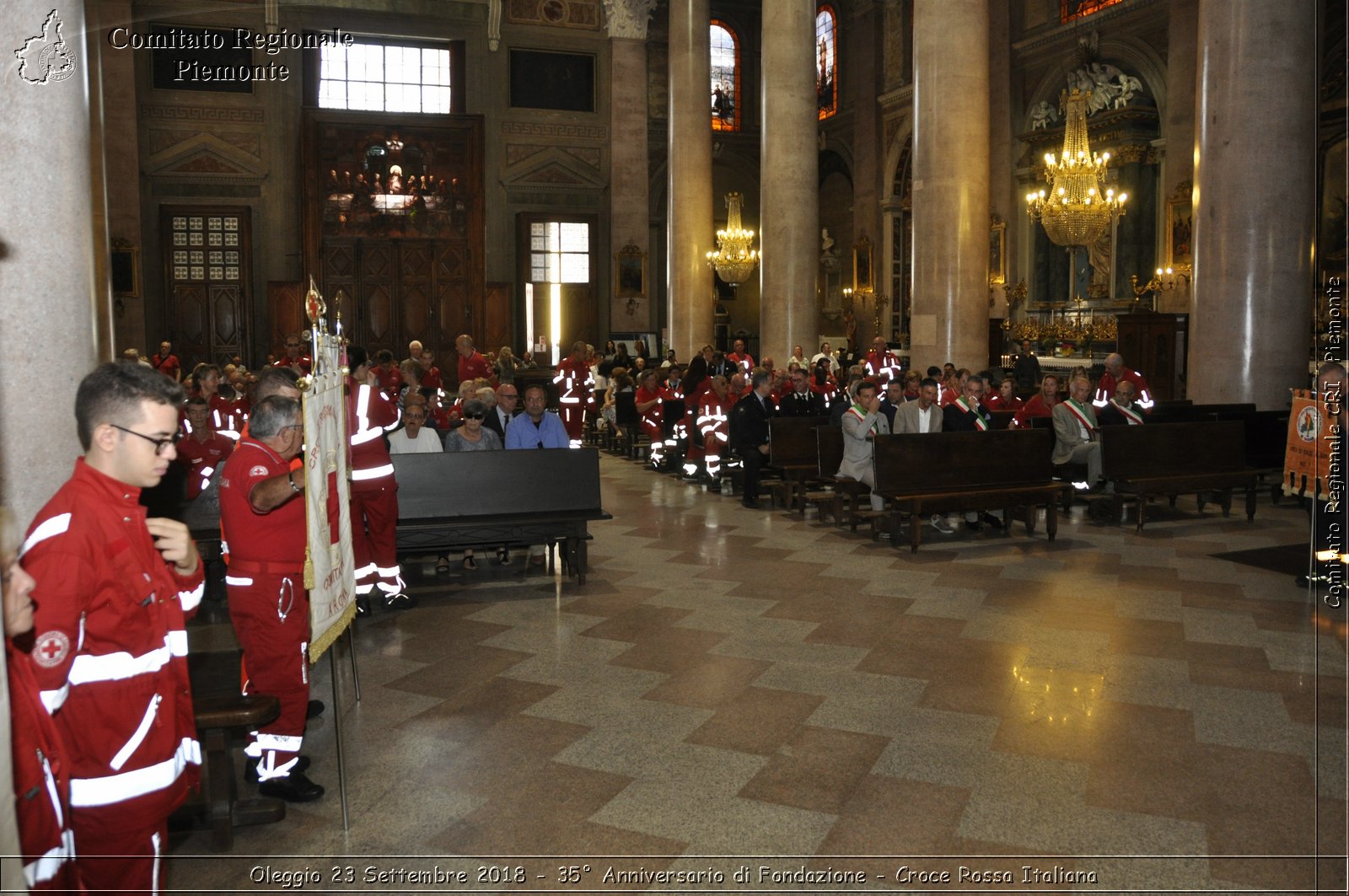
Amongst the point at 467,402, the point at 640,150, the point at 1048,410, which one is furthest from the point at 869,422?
the point at 640,150

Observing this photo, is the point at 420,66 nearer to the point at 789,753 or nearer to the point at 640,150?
the point at 640,150

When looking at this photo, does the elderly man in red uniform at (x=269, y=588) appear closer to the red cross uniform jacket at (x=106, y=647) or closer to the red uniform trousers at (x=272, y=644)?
the red uniform trousers at (x=272, y=644)

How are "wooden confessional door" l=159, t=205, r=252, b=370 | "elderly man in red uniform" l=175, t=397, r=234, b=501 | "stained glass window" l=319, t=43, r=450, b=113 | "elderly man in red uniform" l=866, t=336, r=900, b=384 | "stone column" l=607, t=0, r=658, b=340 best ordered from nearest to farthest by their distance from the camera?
"elderly man in red uniform" l=175, t=397, r=234, b=501 → "elderly man in red uniform" l=866, t=336, r=900, b=384 → "wooden confessional door" l=159, t=205, r=252, b=370 → "stained glass window" l=319, t=43, r=450, b=113 → "stone column" l=607, t=0, r=658, b=340

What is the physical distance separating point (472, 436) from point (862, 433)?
411 cm

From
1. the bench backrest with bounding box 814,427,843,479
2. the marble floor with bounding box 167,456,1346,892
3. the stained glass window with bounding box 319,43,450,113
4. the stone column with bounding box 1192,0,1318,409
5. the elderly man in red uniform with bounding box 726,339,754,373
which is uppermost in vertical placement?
the stained glass window with bounding box 319,43,450,113

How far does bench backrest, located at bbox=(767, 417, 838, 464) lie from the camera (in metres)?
12.5

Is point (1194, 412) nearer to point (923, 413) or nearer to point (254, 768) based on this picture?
point (923, 413)

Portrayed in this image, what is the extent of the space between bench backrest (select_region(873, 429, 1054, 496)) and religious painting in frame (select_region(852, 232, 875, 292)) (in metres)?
23.1

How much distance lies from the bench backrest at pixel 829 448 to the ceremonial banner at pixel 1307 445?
14.6 feet

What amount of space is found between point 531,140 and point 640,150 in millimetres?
3040

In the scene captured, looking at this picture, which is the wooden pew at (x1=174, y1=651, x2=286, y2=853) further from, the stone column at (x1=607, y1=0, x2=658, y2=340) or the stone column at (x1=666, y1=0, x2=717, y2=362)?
the stone column at (x1=607, y1=0, x2=658, y2=340)

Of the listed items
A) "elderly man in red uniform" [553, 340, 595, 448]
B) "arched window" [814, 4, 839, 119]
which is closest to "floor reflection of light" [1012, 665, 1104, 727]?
"elderly man in red uniform" [553, 340, 595, 448]

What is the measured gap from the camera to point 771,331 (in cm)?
1975

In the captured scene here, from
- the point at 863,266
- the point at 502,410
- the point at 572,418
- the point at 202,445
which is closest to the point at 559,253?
the point at 863,266
